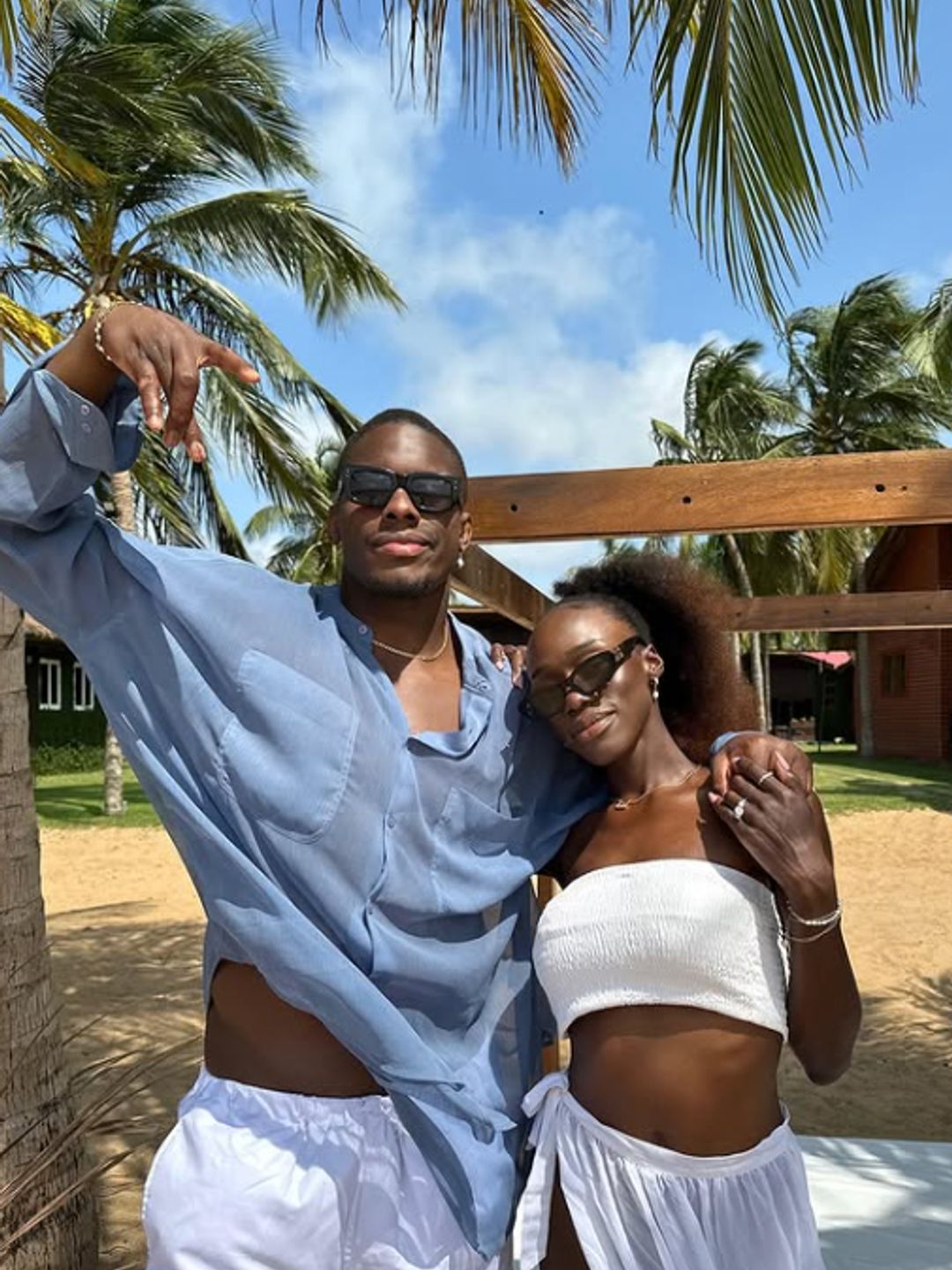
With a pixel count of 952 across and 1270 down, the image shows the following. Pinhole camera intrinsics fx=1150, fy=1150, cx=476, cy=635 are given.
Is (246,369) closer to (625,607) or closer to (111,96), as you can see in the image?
(625,607)

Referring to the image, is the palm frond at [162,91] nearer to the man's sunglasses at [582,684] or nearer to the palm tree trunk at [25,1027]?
Answer: the palm tree trunk at [25,1027]

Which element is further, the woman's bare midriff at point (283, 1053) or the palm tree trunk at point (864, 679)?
the palm tree trunk at point (864, 679)

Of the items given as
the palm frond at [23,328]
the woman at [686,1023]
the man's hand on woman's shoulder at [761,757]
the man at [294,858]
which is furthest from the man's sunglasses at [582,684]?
the palm frond at [23,328]

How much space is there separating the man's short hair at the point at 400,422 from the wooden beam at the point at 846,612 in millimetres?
5317

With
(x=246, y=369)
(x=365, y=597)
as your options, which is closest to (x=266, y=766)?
(x=365, y=597)

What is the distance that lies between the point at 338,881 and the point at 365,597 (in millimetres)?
515

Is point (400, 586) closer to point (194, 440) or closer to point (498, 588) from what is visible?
point (194, 440)

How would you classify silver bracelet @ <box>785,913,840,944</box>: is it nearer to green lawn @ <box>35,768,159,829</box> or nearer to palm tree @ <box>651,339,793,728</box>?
green lawn @ <box>35,768,159,829</box>

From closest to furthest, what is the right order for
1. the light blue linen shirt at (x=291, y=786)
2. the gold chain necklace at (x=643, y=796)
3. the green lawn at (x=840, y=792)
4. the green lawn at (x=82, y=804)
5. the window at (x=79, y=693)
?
the light blue linen shirt at (x=291, y=786), the gold chain necklace at (x=643, y=796), the green lawn at (x=82, y=804), the green lawn at (x=840, y=792), the window at (x=79, y=693)

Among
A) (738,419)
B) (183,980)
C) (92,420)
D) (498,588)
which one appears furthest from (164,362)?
(738,419)

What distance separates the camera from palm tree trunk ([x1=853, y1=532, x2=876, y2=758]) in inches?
956

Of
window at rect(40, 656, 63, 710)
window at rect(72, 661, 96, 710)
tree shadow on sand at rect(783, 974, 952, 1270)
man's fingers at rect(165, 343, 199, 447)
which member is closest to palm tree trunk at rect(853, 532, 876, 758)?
window at rect(72, 661, 96, 710)

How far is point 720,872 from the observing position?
195 centimetres

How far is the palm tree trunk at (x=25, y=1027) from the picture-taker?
3.19m
